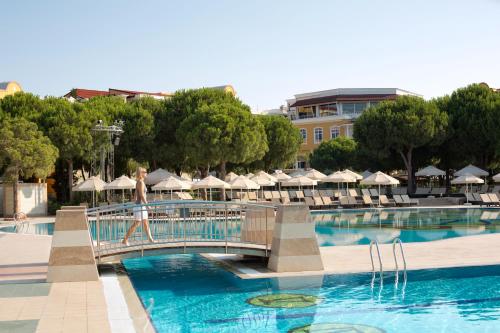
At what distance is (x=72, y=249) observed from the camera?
11508mm

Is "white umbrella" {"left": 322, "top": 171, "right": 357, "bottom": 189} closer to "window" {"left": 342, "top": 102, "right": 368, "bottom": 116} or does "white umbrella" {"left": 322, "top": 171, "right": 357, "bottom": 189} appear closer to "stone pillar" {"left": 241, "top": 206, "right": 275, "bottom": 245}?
"stone pillar" {"left": 241, "top": 206, "right": 275, "bottom": 245}

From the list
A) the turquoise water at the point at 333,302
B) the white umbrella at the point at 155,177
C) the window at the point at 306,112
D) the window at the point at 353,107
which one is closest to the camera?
the turquoise water at the point at 333,302

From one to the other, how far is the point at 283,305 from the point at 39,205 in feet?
85.7

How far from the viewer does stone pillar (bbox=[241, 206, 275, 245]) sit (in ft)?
44.0

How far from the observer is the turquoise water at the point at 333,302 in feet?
28.1

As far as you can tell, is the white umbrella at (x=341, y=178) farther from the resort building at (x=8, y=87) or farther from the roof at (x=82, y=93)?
the roof at (x=82, y=93)

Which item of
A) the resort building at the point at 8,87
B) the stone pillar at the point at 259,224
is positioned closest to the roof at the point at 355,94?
the resort building at the point at 8,87

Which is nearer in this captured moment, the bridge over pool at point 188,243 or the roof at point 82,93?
the bridge over pool at point 188,243

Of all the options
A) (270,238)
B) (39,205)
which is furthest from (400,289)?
(39,205)

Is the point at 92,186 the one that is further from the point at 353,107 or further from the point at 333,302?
the point at 353,107

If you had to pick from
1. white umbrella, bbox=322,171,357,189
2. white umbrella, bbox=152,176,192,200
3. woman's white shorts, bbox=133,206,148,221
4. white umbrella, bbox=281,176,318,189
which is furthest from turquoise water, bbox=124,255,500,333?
white umbrella, bbox=322,171,357,189

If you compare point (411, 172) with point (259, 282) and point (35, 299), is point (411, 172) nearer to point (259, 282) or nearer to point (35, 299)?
point (259, 282)

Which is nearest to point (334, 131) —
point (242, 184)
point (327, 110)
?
point (327, 110)

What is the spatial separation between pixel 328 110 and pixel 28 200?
53766 mm
